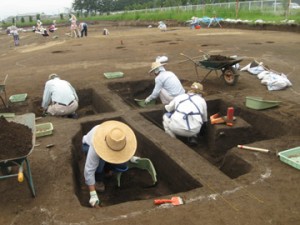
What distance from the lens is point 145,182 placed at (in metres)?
5.23

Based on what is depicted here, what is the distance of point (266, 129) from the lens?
21.2 ft

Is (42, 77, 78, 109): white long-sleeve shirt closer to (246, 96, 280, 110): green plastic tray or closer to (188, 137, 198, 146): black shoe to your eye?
(188, 137, 198, 146): black shoe

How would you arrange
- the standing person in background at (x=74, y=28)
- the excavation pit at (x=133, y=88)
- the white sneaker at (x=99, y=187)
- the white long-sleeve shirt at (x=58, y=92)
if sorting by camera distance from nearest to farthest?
the white sneaker at (x=99, y=187), the white long-sleeve shirt at (x=58, y=92), the excavation pit at (x=133, y=88), the standing person in background at (x=74, y=28)

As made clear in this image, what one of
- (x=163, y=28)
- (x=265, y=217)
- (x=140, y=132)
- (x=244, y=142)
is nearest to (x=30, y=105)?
(x=140, y=132)

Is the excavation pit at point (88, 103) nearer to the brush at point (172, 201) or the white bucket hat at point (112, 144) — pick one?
the white bucket hat at point (112, 144)

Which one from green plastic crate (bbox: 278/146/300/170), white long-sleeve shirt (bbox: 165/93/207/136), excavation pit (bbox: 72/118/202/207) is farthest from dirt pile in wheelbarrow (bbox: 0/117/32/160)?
green plastic crate (bbox: 278/146/300/170)

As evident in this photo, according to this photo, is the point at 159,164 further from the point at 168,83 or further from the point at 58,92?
the point at 58,92

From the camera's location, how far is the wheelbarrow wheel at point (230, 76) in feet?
28.6

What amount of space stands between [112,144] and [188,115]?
2.17 meters

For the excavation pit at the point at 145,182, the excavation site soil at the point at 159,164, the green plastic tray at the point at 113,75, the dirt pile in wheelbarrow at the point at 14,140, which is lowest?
the excavation pit at the point at 145,182

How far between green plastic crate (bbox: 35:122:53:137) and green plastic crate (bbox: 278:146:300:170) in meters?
3.90

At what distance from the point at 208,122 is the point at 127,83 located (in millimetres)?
3585

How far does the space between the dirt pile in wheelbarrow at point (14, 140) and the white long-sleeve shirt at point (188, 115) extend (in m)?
2.63

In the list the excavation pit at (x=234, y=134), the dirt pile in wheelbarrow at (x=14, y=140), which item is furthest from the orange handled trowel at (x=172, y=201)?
the excavation pit at (x=234, y=134)
